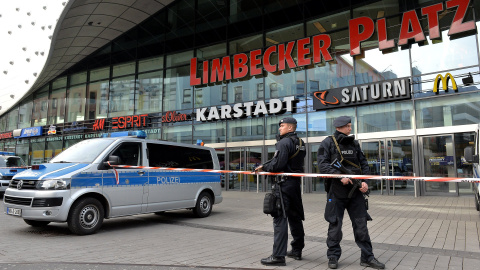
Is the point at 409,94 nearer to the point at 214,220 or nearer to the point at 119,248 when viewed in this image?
the point at 214,220

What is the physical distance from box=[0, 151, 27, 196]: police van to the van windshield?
293 inches

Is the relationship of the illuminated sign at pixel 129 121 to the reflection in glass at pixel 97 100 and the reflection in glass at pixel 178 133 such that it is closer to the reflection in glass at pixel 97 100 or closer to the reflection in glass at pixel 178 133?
the reflection in glass at pixel 97 100

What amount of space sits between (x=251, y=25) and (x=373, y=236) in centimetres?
1569

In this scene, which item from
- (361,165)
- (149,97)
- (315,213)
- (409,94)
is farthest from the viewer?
(149,97)

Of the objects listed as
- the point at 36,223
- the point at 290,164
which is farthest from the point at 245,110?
the point at 290,164

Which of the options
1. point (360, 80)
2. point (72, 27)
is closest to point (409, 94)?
point (360, 80)

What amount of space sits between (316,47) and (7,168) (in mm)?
14589

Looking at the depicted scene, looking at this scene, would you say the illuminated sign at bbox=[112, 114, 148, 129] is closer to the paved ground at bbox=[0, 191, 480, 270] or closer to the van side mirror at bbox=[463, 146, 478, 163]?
the paved ground at bbox=[0, 191, 480, 270]

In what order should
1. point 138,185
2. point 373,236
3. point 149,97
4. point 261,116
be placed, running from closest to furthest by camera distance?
point 373,236, point 138,185, point 261,116, point 149,97

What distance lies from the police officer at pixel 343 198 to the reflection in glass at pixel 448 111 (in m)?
11.1

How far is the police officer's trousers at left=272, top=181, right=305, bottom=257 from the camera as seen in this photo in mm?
4262

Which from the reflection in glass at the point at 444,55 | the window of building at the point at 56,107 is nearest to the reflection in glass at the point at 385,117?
the reflection in glass at the point at 444,55

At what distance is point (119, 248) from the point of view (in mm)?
5238

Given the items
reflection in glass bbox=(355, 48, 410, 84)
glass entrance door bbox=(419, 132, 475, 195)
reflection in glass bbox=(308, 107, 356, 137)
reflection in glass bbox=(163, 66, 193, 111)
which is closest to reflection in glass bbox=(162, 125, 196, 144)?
reflection in glass bbox=(163, 66, 193, 111)
